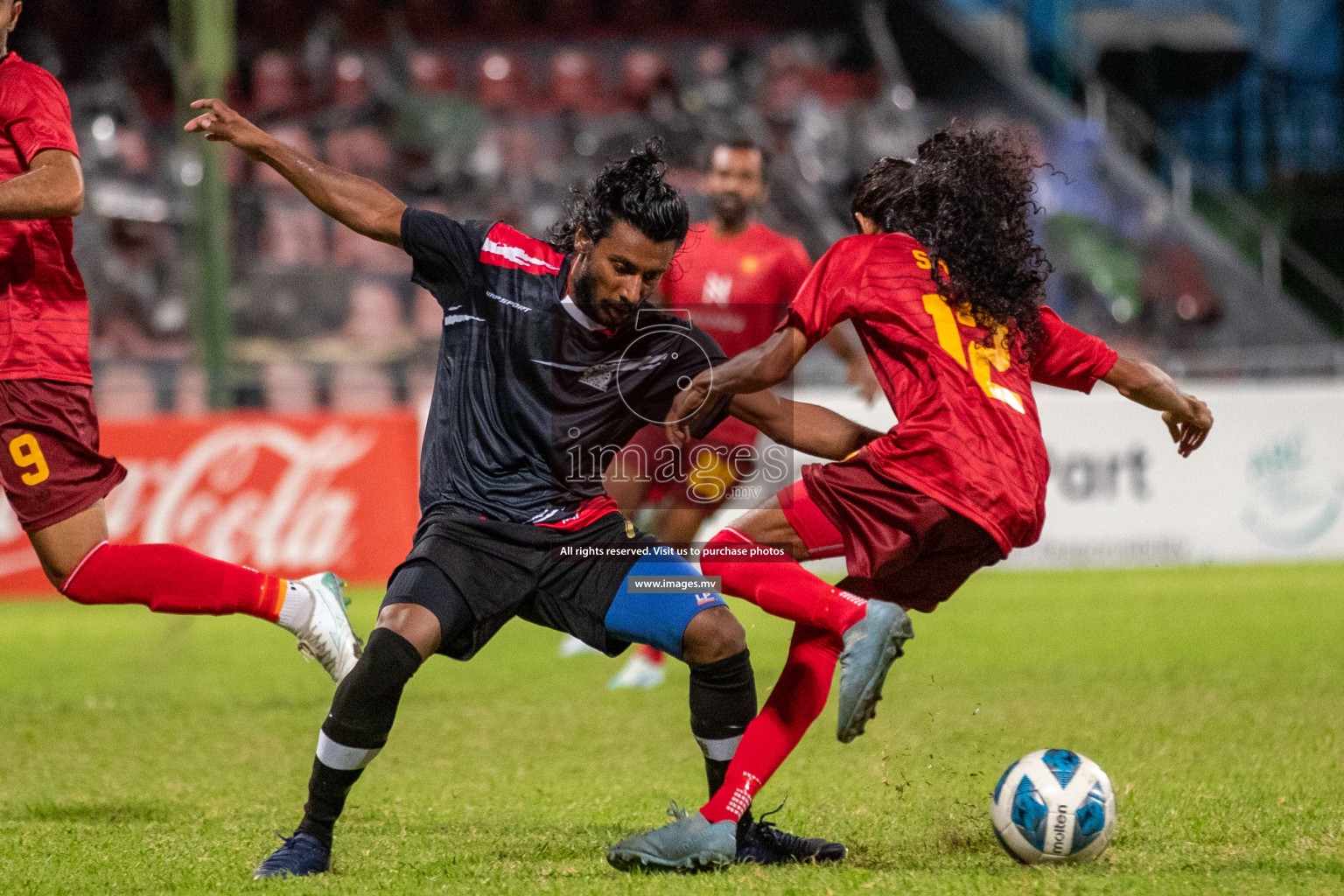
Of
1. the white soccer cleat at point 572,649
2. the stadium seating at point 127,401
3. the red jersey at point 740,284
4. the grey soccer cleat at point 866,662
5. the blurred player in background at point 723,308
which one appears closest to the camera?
the grey soccer cleat at point 866,662

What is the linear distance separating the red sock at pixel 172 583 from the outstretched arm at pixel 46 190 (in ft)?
3.37

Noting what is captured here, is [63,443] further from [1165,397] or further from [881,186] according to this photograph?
[1165,397]

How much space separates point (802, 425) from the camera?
4.38 m

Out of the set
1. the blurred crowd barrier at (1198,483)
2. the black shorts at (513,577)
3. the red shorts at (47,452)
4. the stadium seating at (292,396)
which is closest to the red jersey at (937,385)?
the black shorts at (513,577)

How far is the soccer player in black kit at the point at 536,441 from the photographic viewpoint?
3.82 m

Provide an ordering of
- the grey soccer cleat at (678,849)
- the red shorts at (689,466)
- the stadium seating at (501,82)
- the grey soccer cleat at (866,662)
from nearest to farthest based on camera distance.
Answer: the grey soccer cleat at (866,662)
the grey soccer cleat at (678,849)
the red shorts at (689,466)
the stadium seating at (501,82)

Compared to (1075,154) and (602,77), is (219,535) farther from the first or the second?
(1075,154)

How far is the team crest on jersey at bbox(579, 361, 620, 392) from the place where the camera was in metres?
4.08

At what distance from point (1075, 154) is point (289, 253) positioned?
9.63 meters

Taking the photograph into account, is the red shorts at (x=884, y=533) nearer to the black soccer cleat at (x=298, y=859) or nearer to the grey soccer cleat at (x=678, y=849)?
the grey soccer cleat at (x=678, y=849)

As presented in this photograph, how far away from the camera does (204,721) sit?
21.6 ft

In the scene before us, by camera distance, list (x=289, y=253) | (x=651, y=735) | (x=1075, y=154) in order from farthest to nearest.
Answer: (x=1075, y=154), (x=289, y=253), (x=651, y=735)

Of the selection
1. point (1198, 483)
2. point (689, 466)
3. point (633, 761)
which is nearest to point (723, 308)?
point (689, 466)

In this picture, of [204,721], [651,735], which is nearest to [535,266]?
[651,735]
